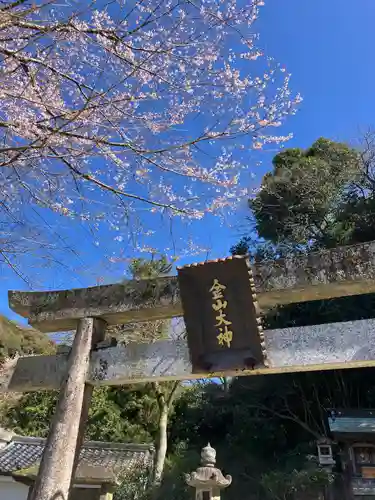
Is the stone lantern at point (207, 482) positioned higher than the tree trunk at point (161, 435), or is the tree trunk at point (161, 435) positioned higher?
the tree trunk at point (161, 435)

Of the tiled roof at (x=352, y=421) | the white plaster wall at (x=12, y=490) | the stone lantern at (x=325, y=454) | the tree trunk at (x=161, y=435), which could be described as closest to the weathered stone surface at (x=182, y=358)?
the white plaster wall at (x=12, y=490)

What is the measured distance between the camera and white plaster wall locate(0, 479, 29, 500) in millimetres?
11062

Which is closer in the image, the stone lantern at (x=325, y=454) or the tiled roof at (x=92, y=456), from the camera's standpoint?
the tiled roof at (x=92, y=456)

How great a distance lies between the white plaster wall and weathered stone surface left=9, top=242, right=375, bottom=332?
865 cm

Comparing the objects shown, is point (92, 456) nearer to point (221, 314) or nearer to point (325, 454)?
point (325, 454)

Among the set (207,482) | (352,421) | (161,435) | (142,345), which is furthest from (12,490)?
(352,421)

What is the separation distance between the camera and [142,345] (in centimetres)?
431

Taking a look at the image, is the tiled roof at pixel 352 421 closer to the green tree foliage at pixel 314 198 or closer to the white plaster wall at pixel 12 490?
the green tree foliage at pixel 314 198

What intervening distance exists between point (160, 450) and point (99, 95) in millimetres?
14280

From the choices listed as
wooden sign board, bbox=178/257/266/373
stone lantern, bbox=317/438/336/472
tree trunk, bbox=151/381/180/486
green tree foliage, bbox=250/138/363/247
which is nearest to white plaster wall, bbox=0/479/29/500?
tree trunk, bbox=151/381/180/486

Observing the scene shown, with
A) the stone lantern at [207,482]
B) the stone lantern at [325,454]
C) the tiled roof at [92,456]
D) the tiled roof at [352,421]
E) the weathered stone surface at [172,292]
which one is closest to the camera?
the weathered stone surface at [172,292]

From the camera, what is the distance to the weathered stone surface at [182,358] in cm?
365

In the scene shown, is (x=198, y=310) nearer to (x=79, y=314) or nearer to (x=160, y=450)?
(x=79, y=314)

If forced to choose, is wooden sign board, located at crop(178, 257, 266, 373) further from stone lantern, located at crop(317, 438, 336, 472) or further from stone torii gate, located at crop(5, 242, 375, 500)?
stone lantern, located at crop(317, 438, 336, 472)
